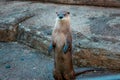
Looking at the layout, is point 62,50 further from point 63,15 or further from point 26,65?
point 26,65

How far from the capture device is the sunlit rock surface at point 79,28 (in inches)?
169

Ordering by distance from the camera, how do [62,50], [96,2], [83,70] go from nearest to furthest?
[62,50], [83,70], [96,2]

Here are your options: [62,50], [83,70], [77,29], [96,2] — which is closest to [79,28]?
[77,29]

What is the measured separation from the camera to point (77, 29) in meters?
4.92

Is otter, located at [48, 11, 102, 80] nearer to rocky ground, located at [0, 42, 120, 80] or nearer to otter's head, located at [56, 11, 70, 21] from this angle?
otter's head, located at [56, 11, 70, 21]

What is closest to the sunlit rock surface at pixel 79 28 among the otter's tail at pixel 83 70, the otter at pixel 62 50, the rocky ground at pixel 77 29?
the rocky ground at pixel 77 29

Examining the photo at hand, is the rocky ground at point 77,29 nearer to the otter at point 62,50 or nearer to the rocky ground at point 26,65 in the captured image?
the rocky ground at point 26,65


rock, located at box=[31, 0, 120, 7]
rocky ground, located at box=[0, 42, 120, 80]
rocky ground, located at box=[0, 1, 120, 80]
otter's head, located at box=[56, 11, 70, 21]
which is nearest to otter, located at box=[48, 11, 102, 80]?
otter's head, located at box=[56, 11, 70, 21]

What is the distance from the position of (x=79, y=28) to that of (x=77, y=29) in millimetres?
52

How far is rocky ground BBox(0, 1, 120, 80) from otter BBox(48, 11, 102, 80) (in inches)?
20.7

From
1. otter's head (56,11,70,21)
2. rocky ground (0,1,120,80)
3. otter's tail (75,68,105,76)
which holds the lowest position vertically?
otter's tail (75,68,105,76)

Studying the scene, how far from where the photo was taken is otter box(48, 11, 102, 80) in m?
3.84

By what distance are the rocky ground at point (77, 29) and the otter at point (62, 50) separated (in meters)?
0.52

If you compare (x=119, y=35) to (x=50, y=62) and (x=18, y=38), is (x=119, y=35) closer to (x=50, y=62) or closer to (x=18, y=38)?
(x=50, y=62)
